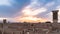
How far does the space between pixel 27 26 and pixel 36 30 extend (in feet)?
2.65

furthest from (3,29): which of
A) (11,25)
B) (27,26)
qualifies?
(27,26)

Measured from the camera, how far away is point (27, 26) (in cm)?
746

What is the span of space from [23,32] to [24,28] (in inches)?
13.1

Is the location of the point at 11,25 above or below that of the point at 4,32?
above

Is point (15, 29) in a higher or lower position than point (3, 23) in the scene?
lower

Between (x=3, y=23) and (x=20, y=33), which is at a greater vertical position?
(x=3, y=23)

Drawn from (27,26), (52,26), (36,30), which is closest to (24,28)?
(27,26)

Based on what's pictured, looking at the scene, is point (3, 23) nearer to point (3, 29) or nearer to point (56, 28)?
point (3, 29)

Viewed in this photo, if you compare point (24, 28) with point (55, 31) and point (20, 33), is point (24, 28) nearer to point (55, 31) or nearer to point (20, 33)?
point (20, 33)

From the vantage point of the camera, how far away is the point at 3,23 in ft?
24.6

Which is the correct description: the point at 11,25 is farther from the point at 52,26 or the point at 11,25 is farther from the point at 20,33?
the point at 52,26

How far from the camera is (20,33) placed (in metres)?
7.41

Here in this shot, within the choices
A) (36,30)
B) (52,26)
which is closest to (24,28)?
(36,30)

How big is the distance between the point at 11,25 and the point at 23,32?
1128mm
